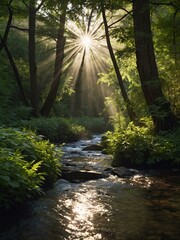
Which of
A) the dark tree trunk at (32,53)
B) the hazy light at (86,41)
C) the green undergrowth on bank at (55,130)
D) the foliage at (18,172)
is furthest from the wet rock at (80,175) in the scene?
the hazy light at (86,41)

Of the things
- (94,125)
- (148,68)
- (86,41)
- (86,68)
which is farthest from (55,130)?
(86,68)

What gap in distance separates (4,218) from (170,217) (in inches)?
105

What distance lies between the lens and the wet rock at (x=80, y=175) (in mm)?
7881

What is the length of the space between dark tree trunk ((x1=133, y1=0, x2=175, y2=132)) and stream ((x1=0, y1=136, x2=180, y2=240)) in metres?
3.34

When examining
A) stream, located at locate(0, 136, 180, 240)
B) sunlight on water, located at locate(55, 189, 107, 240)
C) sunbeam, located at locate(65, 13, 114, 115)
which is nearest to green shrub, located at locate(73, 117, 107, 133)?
sunbeam, located at locate(65, 13, 114, 115)

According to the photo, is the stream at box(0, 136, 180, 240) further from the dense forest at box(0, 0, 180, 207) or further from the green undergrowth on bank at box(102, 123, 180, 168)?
the green undergrowth on bank at box(102, 123, 180, 168)

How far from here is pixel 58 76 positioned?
20328 mm

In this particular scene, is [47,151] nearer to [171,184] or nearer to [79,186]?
[79,186]

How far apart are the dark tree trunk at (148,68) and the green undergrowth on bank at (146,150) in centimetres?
79

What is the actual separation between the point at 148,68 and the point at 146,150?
349 cm

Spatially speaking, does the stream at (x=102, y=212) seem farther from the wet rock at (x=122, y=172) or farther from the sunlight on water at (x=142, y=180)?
the wet rock at (x=122, y=172)

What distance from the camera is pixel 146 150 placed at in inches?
365

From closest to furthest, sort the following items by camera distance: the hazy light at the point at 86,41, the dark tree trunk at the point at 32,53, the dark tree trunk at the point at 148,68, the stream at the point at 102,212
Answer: the stream at the point at 102,212 → the dark tree trunk at the point at 148,68 → the dark tree trunk at the point at 32,53 → the hazy light at the point at 86,41

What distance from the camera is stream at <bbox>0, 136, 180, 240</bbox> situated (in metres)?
4.42
